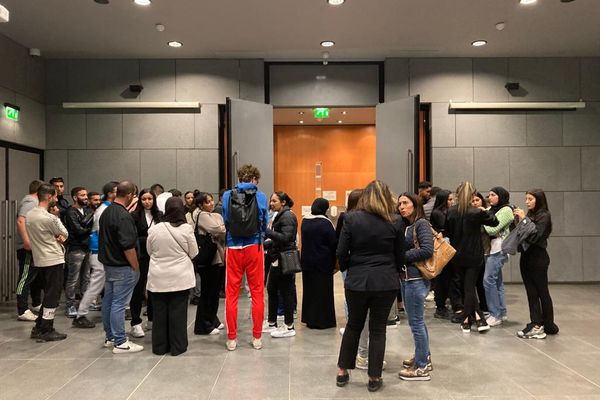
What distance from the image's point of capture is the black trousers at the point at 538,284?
4965 millimetres

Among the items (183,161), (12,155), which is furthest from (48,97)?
(183,161)

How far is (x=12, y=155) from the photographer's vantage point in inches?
288

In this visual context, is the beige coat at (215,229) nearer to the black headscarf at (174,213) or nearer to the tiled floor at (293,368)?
the black headscarf at (174,213)

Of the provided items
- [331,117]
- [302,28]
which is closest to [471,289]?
[302,28]

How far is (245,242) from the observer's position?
4.56 metres

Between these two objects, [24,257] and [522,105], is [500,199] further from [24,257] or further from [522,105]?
[24,257]

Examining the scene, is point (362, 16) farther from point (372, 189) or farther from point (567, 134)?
point (567, 134)

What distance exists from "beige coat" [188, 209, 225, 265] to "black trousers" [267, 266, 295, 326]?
607 millimetres

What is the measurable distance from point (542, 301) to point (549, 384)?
4.88 ft

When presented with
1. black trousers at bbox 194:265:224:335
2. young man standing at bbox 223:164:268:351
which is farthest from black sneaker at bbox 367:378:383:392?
black trousers at bbox 194:265:224:335

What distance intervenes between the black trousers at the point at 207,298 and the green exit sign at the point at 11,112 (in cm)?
445

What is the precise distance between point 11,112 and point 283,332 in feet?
18.3

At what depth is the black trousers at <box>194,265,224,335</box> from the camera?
5.11 metres

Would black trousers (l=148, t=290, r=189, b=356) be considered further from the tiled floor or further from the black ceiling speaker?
the black ceiling speaker
